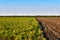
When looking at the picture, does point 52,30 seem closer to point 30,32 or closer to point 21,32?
point 30,32

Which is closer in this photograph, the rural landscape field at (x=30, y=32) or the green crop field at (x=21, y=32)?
the rural landscape field at (x=30, y=32)

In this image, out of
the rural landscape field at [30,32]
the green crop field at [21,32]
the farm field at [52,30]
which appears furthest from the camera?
the green crop field at [21,32]

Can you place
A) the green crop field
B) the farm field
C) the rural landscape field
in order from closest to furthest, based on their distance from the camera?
the farm field < the rural landscape field < the green crop field

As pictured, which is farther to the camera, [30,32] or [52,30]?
[52,30]

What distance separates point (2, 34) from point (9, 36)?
0.82 metres

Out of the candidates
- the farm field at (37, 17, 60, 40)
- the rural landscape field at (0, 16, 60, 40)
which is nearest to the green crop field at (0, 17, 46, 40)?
the rural landscape field at (0, 16, 60, 40)

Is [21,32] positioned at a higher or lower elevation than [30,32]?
lower

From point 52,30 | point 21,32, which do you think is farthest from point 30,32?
point 52,30

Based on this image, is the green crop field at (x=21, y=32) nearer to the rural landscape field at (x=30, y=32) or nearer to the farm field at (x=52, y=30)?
the rural landscape field at (x=30, y=32)

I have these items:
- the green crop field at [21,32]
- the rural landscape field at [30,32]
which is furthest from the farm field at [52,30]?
the green crop field at [21,32]

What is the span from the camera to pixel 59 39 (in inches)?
312

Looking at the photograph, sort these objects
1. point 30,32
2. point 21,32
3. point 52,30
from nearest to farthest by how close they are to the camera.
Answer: point 30,32
point 52,30
point 21,32


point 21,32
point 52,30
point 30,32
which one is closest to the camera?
point 30,32

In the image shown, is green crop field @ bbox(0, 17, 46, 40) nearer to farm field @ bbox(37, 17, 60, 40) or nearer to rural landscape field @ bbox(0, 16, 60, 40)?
rural landscape field @ bbox(0, 16, 60, 40)
